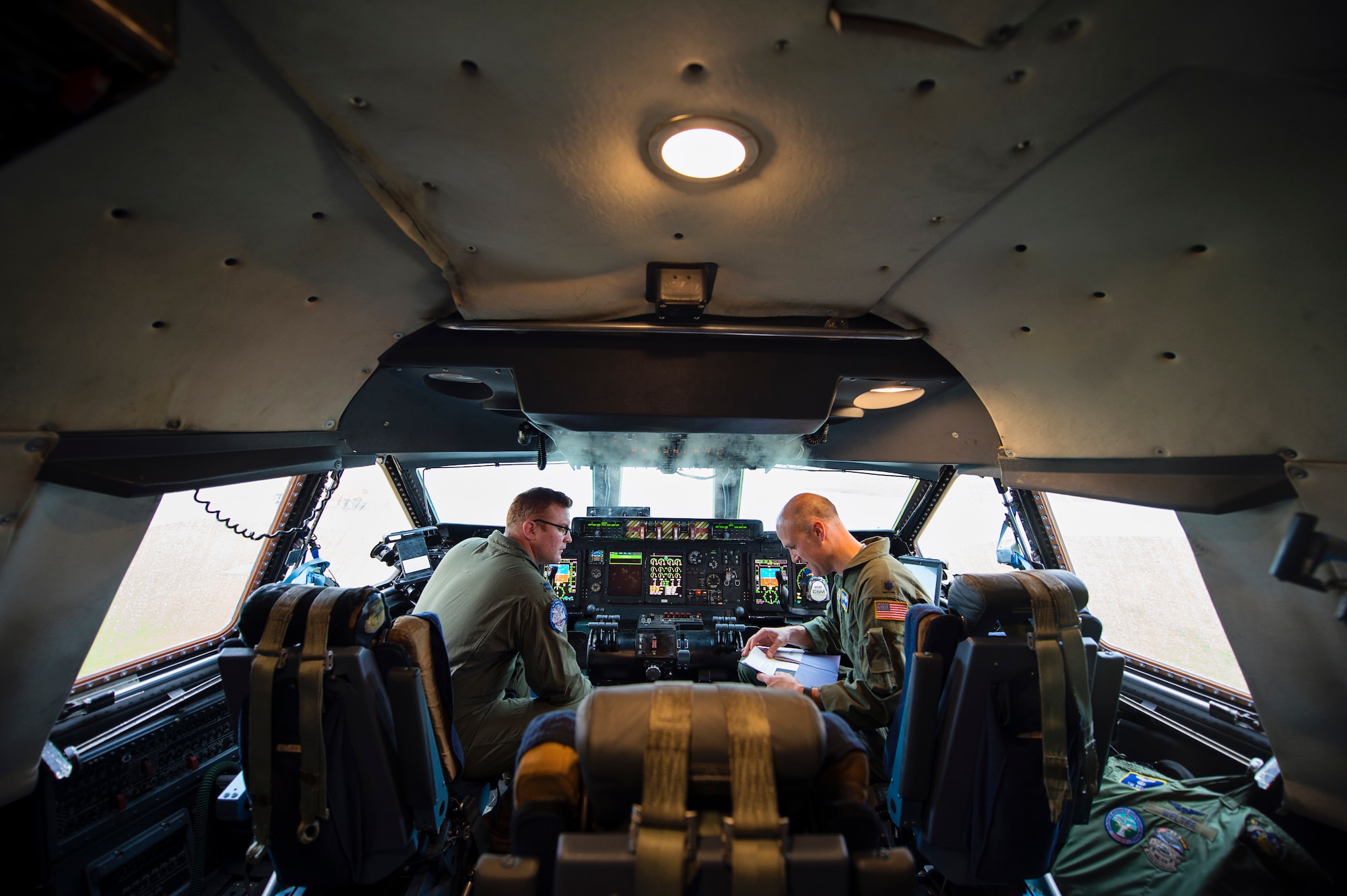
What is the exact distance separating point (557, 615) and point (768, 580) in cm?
197

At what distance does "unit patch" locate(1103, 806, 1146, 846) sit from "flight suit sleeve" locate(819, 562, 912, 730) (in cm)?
111

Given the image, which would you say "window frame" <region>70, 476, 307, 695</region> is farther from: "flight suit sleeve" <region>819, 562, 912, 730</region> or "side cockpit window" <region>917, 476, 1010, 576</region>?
"side cockpit window" <region>917, 476, 1010, 576</region>

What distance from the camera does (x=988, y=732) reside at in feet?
5.49

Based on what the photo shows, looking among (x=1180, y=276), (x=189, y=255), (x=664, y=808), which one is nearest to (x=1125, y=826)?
(x=1180, y=276)

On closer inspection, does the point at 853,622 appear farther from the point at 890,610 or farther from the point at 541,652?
the point at 541,652

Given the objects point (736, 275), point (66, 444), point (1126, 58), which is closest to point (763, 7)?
point (1126, 58)

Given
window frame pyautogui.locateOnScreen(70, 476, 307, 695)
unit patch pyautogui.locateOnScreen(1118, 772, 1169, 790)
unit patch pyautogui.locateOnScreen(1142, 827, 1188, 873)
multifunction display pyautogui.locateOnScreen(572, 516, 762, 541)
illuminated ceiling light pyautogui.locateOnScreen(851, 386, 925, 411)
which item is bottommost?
unit patch pyautogui.locateOnScreen(1142, 827, 1188, 873)

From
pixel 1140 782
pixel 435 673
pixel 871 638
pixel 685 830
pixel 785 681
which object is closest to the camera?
pixel 685 830

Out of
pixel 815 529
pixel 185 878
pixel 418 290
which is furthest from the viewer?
pixel 815 529

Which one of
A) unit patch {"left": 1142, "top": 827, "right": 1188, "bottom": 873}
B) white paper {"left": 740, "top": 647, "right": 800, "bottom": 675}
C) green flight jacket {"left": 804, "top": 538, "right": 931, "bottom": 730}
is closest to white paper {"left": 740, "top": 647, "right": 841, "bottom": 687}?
white paper {"left": 740, "top": 647, "right": 800, "bottom": 675}

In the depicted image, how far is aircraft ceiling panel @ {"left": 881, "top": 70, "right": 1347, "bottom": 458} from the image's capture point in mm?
964

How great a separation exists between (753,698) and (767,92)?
3.80ft

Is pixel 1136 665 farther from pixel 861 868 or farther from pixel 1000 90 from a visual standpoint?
pixel 1000 90

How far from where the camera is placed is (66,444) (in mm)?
1358
